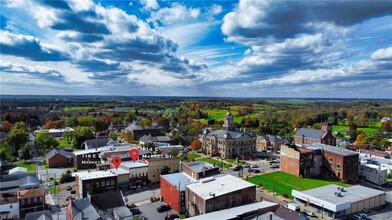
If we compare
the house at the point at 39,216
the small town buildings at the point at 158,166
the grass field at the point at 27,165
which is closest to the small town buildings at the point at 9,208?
the house at the point at 39,216

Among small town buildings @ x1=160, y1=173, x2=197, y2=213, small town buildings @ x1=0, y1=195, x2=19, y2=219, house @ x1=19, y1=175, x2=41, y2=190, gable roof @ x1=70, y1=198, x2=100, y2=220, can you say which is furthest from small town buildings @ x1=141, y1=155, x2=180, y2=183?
small town buildings @ x1=0, y1=195, x2=19, y2=219

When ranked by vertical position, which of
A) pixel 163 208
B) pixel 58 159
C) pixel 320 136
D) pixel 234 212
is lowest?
pixel 163 208

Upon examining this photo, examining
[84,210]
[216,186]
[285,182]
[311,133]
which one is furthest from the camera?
[311,133]

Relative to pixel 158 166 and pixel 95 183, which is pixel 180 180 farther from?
pixel 95 183

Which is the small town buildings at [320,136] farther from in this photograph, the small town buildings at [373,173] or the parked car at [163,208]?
the parked car at [163,208]

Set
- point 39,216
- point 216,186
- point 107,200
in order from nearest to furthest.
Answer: point 39,216 → point 107,200 → point 216,186

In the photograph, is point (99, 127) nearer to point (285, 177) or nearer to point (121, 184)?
point (121, 184)

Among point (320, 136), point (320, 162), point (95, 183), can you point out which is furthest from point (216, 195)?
point (320, 136)
